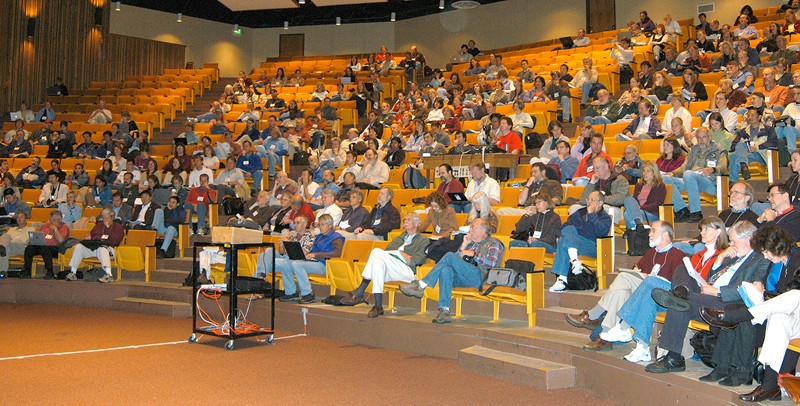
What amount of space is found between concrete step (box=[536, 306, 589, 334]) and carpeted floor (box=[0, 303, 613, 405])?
0.75 metres

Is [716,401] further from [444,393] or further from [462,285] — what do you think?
[462,285]

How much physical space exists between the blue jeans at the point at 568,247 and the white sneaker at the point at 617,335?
1207mm

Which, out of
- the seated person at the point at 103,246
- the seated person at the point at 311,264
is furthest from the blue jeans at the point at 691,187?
the seated person at the point at 103,246

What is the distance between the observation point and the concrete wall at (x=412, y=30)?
1773cm

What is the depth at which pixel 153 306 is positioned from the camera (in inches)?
336

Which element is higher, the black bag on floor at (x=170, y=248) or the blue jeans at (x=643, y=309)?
the black bag on floor at (x=170, y=248)

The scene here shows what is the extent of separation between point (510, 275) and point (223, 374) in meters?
2.27

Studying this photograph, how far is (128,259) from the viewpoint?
9680 mm

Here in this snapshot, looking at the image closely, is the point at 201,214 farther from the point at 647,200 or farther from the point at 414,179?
the point at 647,200

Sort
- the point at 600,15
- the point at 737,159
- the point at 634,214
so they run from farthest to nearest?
the point at 600,15, the point at 737,159, the point at 634,214

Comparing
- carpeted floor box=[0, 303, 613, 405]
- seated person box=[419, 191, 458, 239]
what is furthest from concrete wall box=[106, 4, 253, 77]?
seated person box=[419, 191, 458, 239]

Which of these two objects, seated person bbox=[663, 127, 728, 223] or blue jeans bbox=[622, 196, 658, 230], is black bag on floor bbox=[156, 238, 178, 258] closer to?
blue jeans bbox=[622, 196, 658, 230]

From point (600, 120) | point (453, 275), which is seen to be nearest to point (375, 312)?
point (453, 275)

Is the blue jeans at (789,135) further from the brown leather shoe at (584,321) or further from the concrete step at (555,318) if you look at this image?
the brown leather shoe at (584,321)
